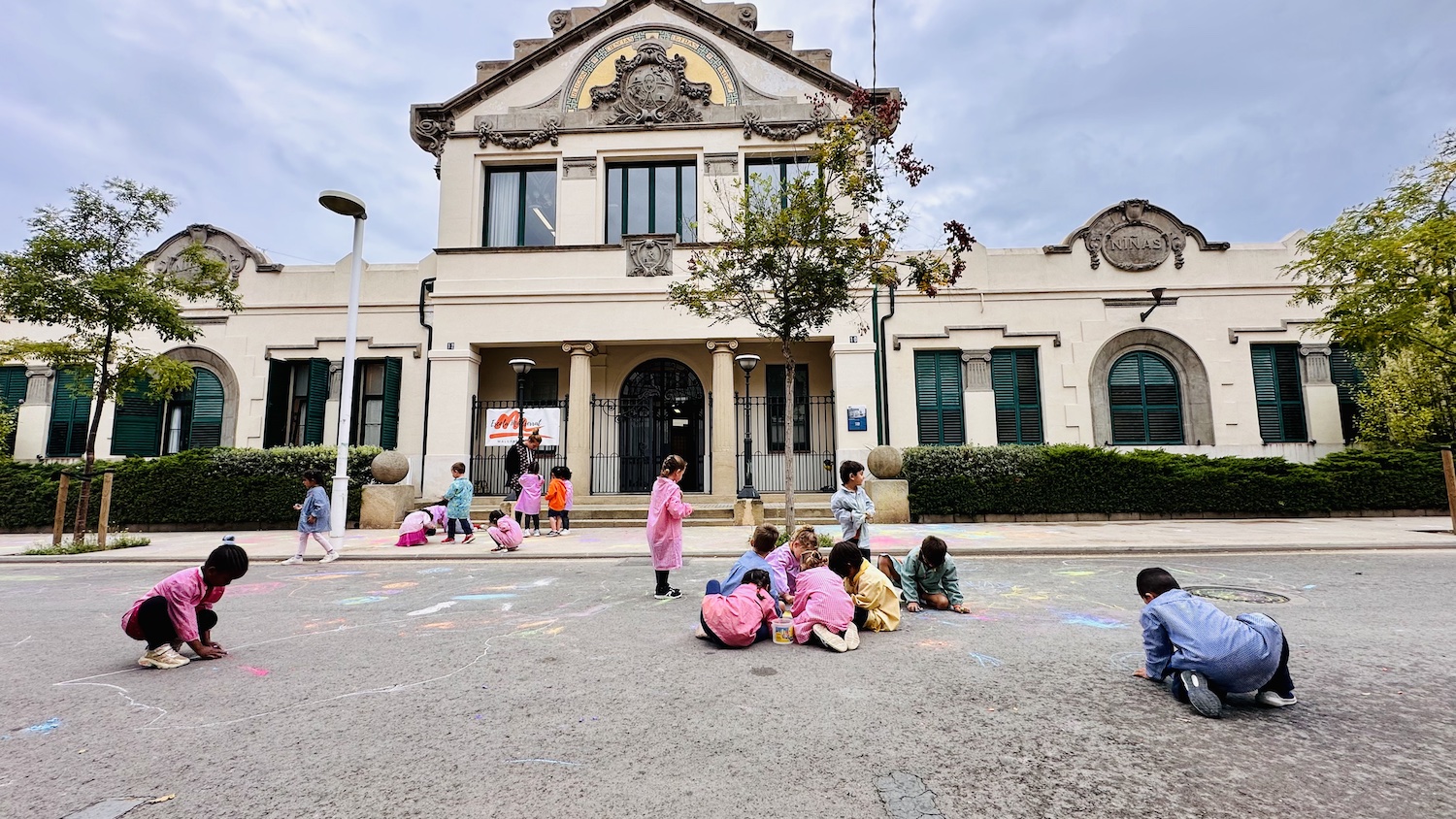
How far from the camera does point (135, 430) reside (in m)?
17.7

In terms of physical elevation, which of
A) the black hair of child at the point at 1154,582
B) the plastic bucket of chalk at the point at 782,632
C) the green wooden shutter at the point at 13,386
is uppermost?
the green wooden shutter at the point at 13,386

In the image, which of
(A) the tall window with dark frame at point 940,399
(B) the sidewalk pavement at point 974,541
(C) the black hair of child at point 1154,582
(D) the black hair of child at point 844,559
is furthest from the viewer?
(A) the tall window with dark frame at point 940,399

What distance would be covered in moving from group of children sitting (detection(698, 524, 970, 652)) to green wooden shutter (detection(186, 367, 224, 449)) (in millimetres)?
18330

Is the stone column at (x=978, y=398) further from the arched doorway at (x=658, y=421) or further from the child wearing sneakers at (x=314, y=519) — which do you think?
the child wearing sneakers at (x=314, y=519)

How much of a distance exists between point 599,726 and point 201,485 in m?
16.3

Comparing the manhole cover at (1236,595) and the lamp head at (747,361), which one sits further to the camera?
the lamp head at (747,361)

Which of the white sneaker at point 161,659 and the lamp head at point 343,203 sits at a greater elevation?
the lamp head at point 343,203

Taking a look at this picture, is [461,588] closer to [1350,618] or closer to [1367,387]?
[1350,618]

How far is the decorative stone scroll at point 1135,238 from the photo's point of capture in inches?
699

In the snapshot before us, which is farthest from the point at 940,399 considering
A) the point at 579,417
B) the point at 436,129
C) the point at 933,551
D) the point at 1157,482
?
the point at 436,129

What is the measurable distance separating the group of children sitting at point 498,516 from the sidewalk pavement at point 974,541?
253 mm

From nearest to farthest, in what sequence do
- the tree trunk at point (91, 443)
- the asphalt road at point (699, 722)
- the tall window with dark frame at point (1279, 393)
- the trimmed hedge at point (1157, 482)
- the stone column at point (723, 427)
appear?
the asphalt road at point (699, 722) < the tree trunk at point (91, 443) < the trimmed hedge at point (1157, 482) < the stone column at point (723, 427) < the tall window with dark frame at point (1279, 393)

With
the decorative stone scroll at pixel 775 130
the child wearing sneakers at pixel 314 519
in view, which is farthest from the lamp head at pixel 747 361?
the child wearing sneakers at pixel 314 519

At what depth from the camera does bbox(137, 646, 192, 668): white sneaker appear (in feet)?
14.7
